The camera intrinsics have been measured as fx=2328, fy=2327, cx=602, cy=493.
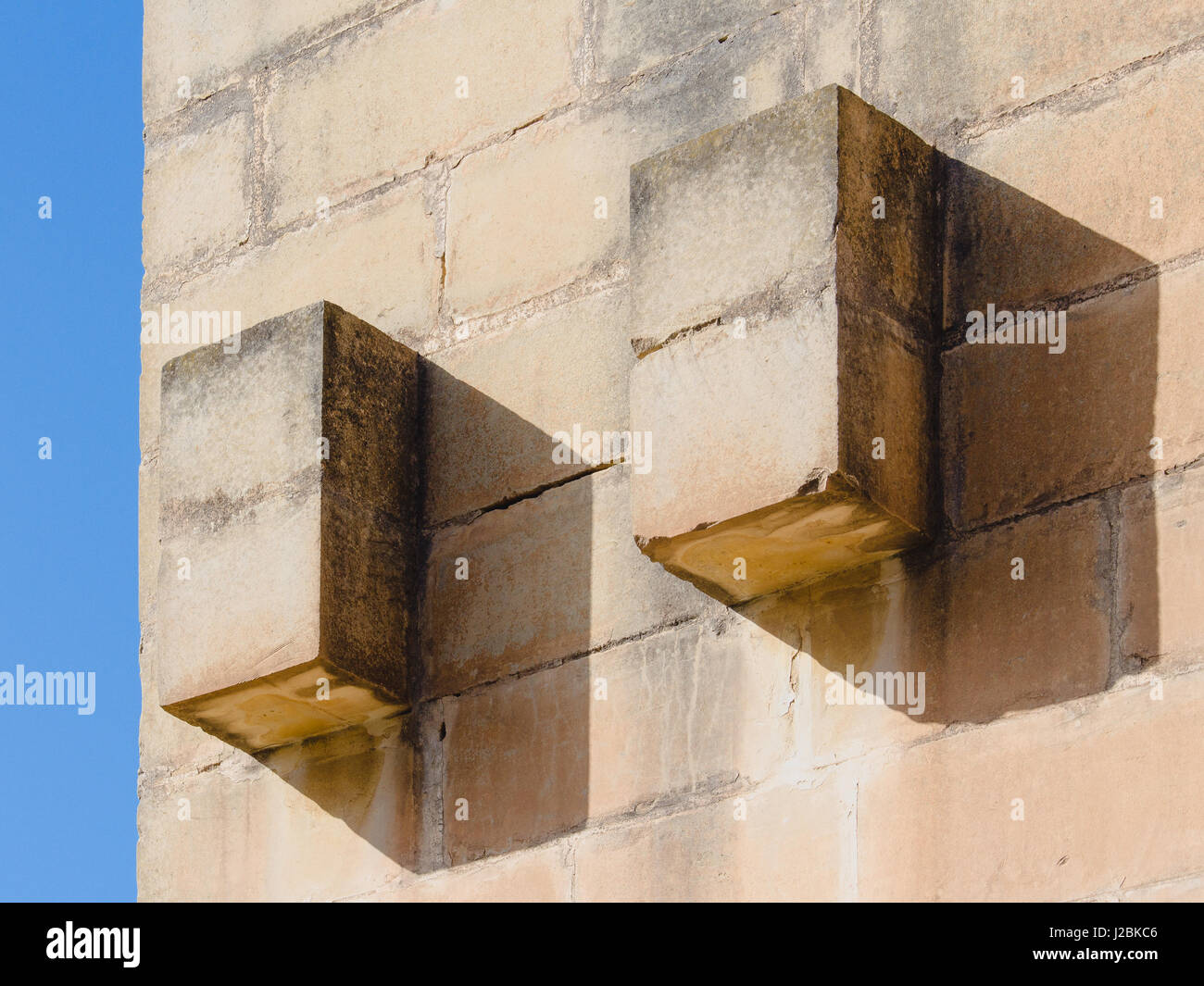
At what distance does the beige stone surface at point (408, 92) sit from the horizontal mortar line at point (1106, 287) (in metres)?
1.07

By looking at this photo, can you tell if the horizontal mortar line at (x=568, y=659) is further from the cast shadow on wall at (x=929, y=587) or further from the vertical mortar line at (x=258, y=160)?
the vertical mortar line at (x=258, y=160)

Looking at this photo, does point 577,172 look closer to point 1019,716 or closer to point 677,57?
point 677,57

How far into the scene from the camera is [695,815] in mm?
3896

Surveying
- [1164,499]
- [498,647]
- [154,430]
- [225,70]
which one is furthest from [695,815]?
[225,70]

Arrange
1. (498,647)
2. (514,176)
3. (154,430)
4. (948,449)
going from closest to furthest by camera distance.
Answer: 1. (948,449)
2. (498,647)
3. (514,176)
4. (154,430)

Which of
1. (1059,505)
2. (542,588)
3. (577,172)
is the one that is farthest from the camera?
(577,172)

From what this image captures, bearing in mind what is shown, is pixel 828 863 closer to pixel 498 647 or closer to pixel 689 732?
pixel 689 732

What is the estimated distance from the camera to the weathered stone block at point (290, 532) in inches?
167

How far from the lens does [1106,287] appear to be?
148 inches

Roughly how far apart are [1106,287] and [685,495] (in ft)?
2.48

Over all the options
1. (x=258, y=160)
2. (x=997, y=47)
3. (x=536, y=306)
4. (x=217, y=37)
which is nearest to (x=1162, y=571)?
(x=997, y=47)

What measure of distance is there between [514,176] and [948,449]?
1192 millimetres

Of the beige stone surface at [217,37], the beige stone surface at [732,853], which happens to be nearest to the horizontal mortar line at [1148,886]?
the beige stone surface at [732,853]

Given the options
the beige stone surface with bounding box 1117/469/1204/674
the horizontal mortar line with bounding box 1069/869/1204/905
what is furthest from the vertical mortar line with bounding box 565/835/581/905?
the beige stone surface with bounding box 1117/469/1204/674
